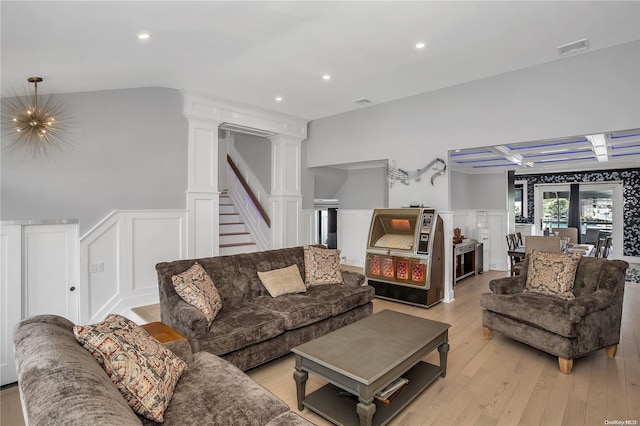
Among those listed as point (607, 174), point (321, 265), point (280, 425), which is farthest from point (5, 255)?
point (607, 174)

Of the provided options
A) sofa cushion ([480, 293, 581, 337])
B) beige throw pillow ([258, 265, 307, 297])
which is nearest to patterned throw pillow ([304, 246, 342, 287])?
beige throw pillow ([258, 265, 307, 297])

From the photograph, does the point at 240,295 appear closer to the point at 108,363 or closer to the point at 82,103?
the point at 108,363

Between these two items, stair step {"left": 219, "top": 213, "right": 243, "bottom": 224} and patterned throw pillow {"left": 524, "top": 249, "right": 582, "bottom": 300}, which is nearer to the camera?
patterned throw pillow {"left": 524, "top": 249, "right": 582, "bottom": 300}

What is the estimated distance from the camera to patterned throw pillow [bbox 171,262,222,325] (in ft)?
9.16

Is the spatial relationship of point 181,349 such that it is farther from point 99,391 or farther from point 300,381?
point 99,391

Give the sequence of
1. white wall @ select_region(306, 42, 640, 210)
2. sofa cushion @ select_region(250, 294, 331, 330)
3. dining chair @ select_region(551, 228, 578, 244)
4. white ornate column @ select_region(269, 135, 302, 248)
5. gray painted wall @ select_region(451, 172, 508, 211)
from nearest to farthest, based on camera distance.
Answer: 1. sofa cushion @ select_region(250, 294, 331, 330)
2. white wall @ select_region(306, 42, 640, 210)
3. white ornate column @ select_region(269, 135, 302, 248)
4. dining chair @ select_region(551, 228, 578, 244)
5. gray painted wall @ select_region(451, 172, 508, 211)

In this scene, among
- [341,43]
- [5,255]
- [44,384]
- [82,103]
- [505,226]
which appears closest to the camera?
[44,384]

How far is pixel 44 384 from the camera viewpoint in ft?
3.69

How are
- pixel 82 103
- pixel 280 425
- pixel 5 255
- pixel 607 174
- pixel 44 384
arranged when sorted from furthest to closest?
pixel 607 174 → pixel 82 103 → pixel 5 255 → pixel 280 425 → pixel 44 384

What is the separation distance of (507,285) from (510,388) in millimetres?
1309

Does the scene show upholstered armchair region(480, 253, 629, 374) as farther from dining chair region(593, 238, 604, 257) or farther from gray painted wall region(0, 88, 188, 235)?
gray painted wall region(0, 88, 188, 235)

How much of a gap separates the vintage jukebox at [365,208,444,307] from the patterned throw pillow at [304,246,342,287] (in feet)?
3.70

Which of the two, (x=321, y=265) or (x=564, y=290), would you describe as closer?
(x=564, y=290)

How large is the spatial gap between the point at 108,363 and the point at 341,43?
3.27m
